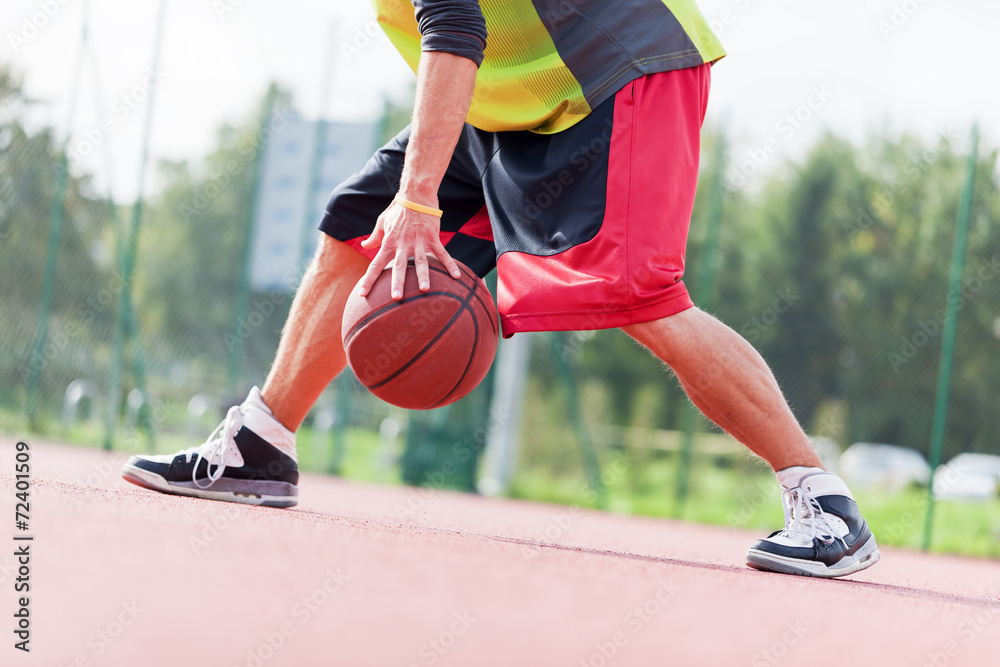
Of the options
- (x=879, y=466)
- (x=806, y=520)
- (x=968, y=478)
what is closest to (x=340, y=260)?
(x=806, y=520)

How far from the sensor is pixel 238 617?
53.4 inches

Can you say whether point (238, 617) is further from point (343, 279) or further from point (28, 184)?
point (28, 184)

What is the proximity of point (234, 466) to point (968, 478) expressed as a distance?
6447 mm

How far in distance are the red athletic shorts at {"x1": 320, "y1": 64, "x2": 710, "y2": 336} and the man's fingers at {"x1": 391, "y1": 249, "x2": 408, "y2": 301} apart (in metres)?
0.32

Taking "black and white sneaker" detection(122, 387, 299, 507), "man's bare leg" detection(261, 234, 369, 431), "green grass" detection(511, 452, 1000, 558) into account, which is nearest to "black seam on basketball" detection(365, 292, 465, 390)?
"man's bare leg" detection(261, 234, 369, 431)

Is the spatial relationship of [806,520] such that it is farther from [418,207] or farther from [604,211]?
[418,207]

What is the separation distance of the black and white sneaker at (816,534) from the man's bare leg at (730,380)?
0.06 metres

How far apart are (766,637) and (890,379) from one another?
282 inches

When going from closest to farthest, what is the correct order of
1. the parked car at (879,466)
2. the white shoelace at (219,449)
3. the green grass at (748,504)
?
the white shoelace at (219,449) → the green grass at (748,504) → the parked car at (879,466)

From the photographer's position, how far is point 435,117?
7.39ft

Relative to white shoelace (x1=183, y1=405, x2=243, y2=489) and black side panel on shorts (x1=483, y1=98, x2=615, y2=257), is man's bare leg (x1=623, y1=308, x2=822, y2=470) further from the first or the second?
white shoelace (x1=183, y1=405, x2=243, y2=489)

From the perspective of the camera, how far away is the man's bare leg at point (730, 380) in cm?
228

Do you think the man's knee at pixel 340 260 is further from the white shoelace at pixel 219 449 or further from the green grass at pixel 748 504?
the green grass at pixel 748 504

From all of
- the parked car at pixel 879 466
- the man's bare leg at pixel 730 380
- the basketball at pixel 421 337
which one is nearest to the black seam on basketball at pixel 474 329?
the basketball at pixel 421 337
